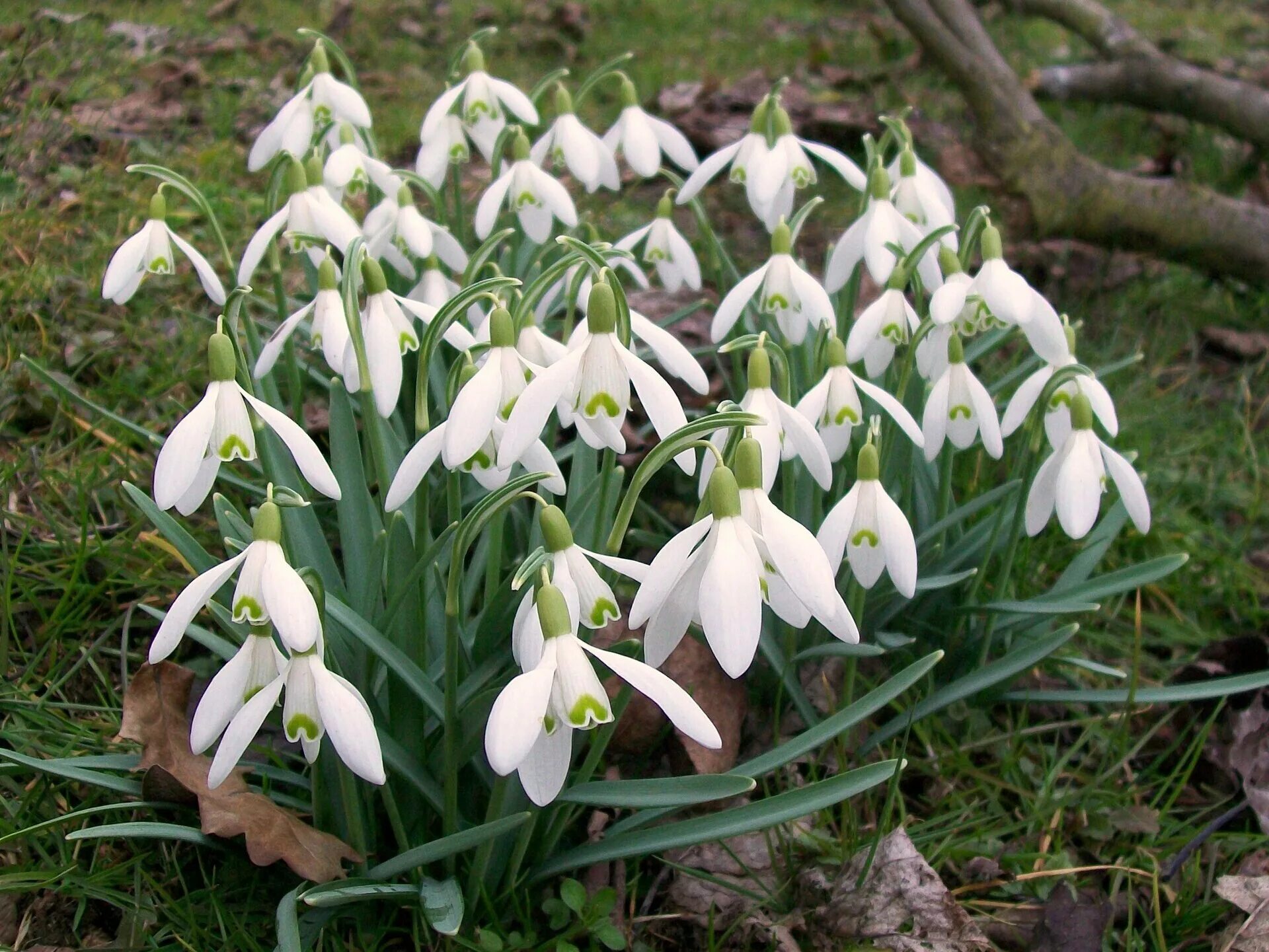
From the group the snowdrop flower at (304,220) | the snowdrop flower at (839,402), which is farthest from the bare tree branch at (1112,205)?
the snowdrop flower at (304,220)

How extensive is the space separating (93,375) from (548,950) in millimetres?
1466

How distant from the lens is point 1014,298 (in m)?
1.52

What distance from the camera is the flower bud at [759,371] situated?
1.30 metres

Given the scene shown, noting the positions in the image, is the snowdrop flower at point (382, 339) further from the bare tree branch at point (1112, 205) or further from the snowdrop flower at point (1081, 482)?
the bare tree branch at point (1112, 205)

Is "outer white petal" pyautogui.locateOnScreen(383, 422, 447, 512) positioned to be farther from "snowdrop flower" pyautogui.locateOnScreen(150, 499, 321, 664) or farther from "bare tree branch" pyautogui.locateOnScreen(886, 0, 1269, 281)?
"bare tree branch" pyautogui.locateOnScreen(886, 0, 1269, 281)

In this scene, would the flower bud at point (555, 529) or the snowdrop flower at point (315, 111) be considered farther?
the snowdrop flower at point (315, 111)

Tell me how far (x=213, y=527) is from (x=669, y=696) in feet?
3.75

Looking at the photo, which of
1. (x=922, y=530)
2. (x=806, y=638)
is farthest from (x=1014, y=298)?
(x=806, y=638)

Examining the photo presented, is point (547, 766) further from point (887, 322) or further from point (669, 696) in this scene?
point (887, 322)

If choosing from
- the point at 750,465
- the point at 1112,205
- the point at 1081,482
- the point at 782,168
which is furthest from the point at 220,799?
the point at 1112,205

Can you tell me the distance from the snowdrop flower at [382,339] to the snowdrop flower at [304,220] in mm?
256

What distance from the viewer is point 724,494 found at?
1.03m

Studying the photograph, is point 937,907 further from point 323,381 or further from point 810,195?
point 810,195

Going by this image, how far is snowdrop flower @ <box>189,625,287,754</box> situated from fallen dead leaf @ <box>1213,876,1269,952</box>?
48.3 inches
